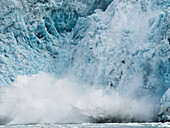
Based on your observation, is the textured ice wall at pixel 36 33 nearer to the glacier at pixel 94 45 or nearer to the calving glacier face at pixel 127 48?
the glacier at pixel 94 45

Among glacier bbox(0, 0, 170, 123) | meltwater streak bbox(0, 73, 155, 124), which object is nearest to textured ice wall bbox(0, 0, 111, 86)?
glacier bbox(0, 0, 170, 123)

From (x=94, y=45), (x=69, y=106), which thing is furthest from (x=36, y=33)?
(x=69, y=106)

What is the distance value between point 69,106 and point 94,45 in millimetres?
3673

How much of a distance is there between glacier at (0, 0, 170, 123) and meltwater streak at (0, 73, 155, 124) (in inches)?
5.0

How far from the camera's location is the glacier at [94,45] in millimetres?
11359

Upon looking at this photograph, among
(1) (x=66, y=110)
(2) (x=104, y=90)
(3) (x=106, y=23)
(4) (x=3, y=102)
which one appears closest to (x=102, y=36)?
(3) (x=106, y=23)

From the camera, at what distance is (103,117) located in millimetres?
11477

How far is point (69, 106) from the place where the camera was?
12141 mm

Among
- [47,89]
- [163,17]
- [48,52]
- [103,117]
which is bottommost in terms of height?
[103,117]

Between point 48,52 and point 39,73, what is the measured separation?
1.61 meters

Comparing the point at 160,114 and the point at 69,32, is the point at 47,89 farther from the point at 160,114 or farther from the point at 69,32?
the point at 160,114

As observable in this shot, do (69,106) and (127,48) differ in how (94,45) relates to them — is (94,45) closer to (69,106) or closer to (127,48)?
(127,48)

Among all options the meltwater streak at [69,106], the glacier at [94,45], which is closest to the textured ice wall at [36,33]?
the glacier at [94,45]

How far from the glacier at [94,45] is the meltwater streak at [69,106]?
13 cm
